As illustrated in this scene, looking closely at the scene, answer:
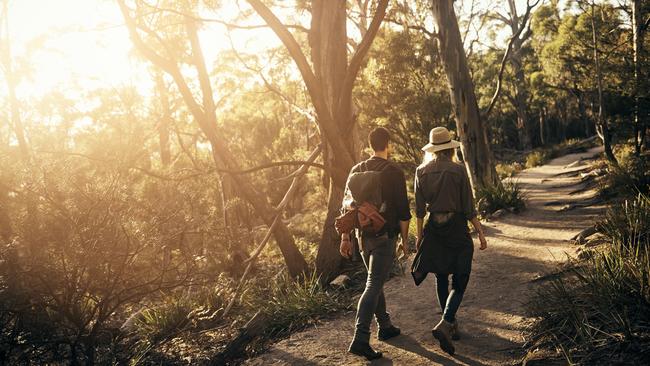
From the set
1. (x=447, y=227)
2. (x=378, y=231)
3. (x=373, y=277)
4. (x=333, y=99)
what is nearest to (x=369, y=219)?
(x=378, y=231)

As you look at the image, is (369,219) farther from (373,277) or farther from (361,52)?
(361,52)

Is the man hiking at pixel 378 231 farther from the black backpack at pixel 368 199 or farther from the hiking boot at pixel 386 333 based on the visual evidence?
the hiking boot at pixel 386 333

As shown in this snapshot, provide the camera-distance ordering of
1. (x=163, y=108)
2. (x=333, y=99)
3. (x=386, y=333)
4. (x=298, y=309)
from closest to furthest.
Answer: (x=386, y=333), (x=298, y=309), (x=333, y=99), (x=163, y=108)

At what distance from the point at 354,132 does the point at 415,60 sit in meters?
10.9

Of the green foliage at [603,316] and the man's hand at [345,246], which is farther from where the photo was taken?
the man's hand at [345,246]

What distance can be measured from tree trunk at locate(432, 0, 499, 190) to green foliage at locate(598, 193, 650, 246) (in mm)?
4898

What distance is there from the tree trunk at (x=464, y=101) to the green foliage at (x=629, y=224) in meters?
4.90

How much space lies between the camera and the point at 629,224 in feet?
18.2

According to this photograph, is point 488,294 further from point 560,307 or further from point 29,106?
point 29,106

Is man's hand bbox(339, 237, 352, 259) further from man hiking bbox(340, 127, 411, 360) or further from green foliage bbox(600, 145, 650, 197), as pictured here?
green foliage bbox(600, 145, 650, 197)

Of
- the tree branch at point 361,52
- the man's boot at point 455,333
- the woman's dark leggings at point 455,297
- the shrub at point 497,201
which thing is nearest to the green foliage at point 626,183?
the shrub at point 497,201

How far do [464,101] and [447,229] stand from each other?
25.0ft

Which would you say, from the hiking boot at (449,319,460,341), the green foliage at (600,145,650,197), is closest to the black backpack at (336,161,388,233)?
the hiking boot at (449,319,460,341)

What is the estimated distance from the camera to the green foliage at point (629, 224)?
5219mm
